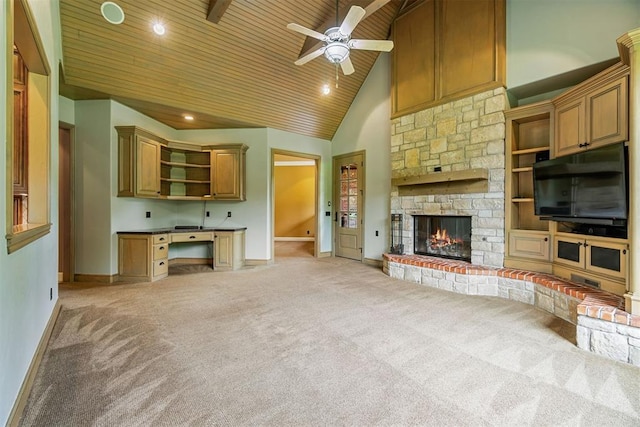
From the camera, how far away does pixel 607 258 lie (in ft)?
9.64

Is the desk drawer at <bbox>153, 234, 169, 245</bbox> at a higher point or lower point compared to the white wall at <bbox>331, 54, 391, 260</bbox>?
lower

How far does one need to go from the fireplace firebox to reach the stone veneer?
144 millimetres

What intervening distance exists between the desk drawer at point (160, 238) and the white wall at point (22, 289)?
5.24 ft

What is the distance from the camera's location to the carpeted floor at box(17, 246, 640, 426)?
1.66 meters

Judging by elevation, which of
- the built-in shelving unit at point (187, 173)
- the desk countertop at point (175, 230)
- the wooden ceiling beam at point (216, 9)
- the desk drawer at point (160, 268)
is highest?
the wooden ceiling beam at point (216, 9)

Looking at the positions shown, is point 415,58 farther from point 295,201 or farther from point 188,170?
point 295,201

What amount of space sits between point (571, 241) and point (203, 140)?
6.21 m

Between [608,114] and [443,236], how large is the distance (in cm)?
255

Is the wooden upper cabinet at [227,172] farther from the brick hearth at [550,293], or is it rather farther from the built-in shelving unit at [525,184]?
the built-in shelving unit at [525,184]

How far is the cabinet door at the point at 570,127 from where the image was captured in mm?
3225

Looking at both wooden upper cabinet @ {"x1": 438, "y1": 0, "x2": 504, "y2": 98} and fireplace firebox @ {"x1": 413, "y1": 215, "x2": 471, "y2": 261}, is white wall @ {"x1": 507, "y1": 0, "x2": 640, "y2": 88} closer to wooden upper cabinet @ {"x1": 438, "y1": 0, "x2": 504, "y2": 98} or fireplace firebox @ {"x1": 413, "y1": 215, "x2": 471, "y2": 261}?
wooden upper cabinet @ {"x1": 438, "y1": 0, "x2": 504, "y2": 98}

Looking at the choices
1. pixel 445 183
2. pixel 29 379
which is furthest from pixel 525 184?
pixel 29 379

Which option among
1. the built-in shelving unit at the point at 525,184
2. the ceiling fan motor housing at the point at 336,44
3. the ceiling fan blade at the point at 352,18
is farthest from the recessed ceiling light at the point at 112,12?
the built-in shelving unit at the point at 525,184

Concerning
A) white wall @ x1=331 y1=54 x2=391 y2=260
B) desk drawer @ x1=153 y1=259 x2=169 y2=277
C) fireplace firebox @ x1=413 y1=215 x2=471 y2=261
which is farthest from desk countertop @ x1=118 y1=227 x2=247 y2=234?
fireplace firebox @ x1=413 y1=215 x2=471 y2=261
